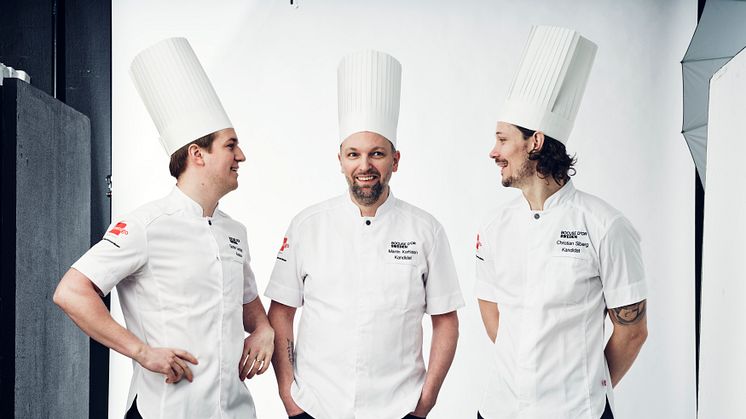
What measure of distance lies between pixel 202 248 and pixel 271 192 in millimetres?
1862

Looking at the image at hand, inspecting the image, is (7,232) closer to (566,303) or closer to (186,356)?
(186,356)

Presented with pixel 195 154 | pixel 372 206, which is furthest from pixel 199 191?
pixel 372 206

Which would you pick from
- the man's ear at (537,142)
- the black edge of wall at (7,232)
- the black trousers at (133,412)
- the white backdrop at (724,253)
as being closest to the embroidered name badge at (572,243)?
the man's ear at (537,142)

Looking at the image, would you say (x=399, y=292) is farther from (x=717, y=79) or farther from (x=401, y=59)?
(x=401, y=59)

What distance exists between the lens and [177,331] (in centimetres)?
242

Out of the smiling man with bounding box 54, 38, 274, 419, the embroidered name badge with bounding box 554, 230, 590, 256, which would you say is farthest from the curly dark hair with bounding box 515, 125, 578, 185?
the smiling man with bounding box 54, 38, 274, 419

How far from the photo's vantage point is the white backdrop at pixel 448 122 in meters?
4.30

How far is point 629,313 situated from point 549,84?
75 centimetres

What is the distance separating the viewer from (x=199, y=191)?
8.29 ft

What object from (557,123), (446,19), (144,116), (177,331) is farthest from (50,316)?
(446,19)

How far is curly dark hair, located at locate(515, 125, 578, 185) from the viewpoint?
2680 millimetres

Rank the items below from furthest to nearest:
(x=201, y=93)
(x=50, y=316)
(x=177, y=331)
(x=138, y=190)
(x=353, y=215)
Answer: (x=138, y=190) < (x=50, y=316) < (x=353, y=215) < (x=201, y=93) < (x=177, y=331)

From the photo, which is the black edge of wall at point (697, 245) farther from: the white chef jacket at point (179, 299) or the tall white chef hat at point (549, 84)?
the white chef jacket at point (179, 299)

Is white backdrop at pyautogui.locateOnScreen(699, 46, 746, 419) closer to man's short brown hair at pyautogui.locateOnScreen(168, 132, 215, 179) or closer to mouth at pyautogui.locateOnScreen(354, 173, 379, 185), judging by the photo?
mouth at pyautogui.locateOnScreen(354, 173, 379, 185)
